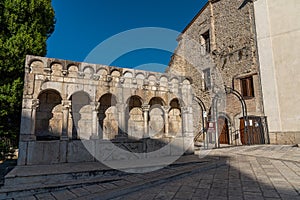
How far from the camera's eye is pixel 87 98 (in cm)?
623

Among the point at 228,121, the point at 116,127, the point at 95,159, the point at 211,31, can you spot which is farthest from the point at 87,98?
the point at 211,31

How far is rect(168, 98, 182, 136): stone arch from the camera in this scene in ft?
25.0

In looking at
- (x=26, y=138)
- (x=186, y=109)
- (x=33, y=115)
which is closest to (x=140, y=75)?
(x=186, y=109)

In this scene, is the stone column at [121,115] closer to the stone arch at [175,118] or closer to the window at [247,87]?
the stone arch at [175,118]

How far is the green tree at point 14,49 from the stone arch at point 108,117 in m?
3.22

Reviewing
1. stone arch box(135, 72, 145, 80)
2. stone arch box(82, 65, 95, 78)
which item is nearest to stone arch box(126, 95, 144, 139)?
stone arch box(135, 72, 145, 80)

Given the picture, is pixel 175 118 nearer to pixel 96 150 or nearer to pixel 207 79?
pixel 96 150

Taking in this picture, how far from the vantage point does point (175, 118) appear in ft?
25.5

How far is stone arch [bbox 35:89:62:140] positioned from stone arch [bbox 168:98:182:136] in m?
3.80

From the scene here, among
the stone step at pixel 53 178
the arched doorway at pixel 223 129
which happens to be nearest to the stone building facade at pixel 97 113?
the stone step at pixel 53 178

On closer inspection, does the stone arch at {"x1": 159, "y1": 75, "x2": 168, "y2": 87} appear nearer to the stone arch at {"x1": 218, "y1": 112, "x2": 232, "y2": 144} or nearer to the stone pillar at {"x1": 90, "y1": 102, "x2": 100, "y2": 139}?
the stone pillar at {"x1": 90, "y1": 102, "x2": 100, "y2": 139}

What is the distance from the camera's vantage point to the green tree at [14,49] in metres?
7.12

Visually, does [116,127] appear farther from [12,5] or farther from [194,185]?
[12,5]

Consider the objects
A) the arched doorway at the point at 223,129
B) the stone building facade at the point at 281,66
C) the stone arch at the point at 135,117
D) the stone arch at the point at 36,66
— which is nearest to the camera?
the stone arch at the point at 36,66
